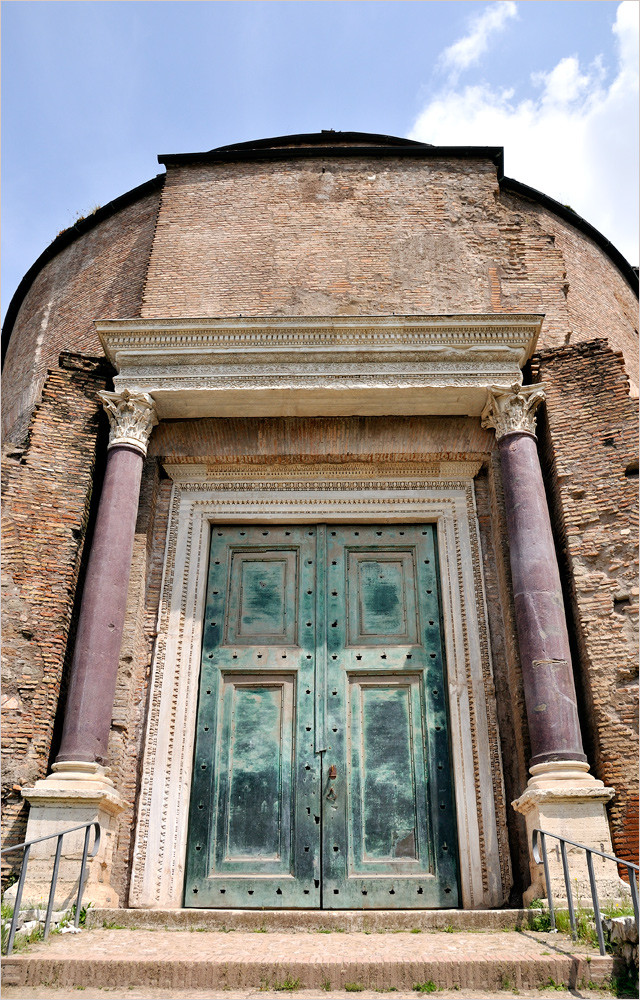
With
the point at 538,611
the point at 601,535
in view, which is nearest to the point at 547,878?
the point at 538,611

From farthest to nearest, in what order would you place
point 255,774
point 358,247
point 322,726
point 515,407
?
1. point 358,247
2. point 515,407
3. point 322,726
4. point 255,774

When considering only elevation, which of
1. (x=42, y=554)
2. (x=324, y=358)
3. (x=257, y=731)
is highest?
(x=324, y=358)

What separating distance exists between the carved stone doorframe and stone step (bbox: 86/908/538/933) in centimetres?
99

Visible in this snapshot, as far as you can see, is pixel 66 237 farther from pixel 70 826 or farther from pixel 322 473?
pixel 70 826

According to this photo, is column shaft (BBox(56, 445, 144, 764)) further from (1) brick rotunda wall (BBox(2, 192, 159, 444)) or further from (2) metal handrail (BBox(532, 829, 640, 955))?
(2) metal handrail (BBox(532, 829, 640, 955))

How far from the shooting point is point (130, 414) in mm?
7875

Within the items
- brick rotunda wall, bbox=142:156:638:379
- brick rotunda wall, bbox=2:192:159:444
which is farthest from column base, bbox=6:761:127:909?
brick rotunda wall, bbox=2:192:159:444

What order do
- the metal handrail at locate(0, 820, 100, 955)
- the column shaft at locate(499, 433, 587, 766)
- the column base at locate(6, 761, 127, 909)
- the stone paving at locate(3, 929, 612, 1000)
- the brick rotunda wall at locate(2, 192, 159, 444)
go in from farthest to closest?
the brick rotunda wall at locate(2, 192, 159, 444), the column shaft at locate(499, 433, 587, 766), the column base at locate(6, 761, 127, 909), the metal handrail at locate(0, 820, 100, 955), the stone paving at locate(3, 929, 612, 1000)

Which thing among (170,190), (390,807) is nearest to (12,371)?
(170,190)

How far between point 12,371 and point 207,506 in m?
4.79

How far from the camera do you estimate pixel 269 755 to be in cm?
714

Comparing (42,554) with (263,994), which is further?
(42,554)

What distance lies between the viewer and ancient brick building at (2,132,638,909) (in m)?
6.55

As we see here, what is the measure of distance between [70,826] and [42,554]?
7.89ft
